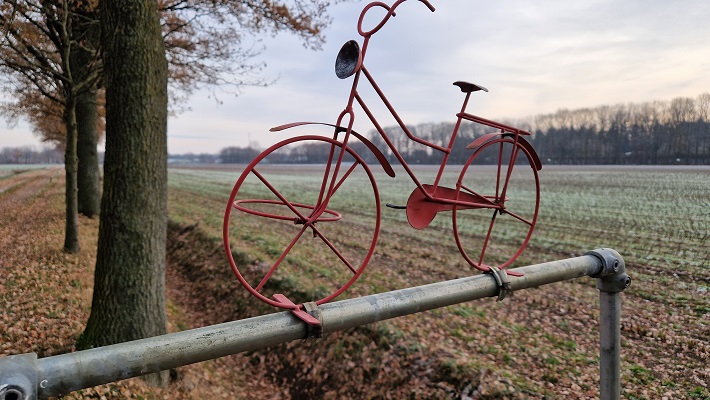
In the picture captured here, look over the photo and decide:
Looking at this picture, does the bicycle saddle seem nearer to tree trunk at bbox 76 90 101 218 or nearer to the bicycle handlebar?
the bicycle handlebar

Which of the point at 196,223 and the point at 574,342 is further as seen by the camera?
the point at 196,223

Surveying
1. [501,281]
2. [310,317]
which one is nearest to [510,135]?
[501,281]

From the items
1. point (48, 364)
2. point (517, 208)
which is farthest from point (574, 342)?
point (517, 208)

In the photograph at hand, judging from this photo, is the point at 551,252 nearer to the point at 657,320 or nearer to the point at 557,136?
the point at 657,320

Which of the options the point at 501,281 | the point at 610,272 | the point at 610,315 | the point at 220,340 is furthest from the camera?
the point at 610,315

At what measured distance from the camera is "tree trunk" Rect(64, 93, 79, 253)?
30.1 feet

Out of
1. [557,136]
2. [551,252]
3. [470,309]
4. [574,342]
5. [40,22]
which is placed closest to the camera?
[574,342]

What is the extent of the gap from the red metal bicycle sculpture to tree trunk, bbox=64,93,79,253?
3.68m

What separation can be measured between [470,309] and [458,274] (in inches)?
85.5

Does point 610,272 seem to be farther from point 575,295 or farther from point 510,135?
point 575,295

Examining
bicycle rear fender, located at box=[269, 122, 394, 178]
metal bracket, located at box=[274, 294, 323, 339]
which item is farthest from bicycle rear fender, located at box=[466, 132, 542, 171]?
metal bracket, located at box=[274, 294, 323, 339]

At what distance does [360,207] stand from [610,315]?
1754 centimetres

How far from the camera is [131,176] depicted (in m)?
4.77

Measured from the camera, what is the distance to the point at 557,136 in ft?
51.9
